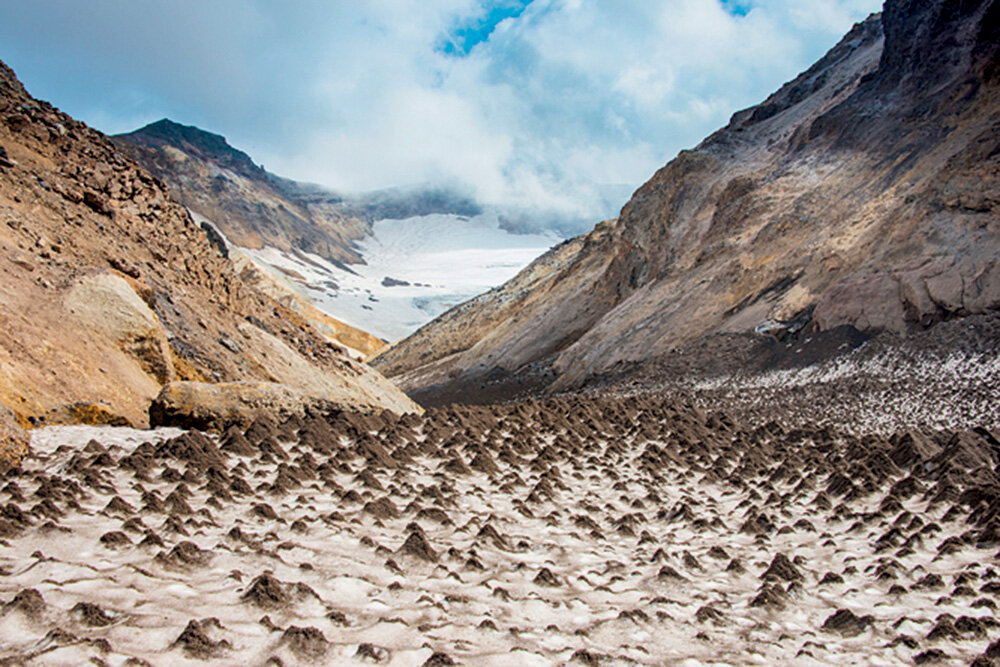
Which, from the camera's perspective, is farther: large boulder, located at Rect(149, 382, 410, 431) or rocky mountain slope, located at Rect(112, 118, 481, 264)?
rocky mountain slope, located at Rect(112, 118, 481, 264)

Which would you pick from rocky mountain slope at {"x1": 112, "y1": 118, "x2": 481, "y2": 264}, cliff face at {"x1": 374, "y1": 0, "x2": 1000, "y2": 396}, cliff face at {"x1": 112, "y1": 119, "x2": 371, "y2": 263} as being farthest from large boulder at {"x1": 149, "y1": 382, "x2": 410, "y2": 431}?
cliff face at {"x1": 112, "y1": 119, "x2": 371, "y2": 263}

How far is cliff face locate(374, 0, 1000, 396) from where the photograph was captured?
14.9m

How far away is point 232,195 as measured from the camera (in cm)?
10756

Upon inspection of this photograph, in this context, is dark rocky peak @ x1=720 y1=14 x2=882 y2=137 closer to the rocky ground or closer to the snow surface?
the rocky ground

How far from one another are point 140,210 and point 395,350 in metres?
43.8

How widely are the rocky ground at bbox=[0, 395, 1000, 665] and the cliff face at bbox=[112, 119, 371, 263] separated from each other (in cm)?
8263

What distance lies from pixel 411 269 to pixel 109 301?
421 feet

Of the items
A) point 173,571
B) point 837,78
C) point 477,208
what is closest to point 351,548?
point 173,571

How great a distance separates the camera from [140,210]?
11.2 meters

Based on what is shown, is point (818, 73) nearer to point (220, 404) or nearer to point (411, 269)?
point (220, 404)

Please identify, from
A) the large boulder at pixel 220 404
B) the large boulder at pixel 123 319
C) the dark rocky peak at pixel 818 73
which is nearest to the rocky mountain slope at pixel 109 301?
the large boulder at pixel 123 319

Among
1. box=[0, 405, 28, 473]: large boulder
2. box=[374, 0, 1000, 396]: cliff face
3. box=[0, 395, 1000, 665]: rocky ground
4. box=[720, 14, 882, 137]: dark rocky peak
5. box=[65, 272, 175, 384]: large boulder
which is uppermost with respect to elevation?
box=[720, 14, 882, 137]: dark rocky peak

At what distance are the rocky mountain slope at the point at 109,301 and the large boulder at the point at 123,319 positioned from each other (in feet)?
0.05

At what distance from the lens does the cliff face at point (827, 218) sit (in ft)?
49.0
